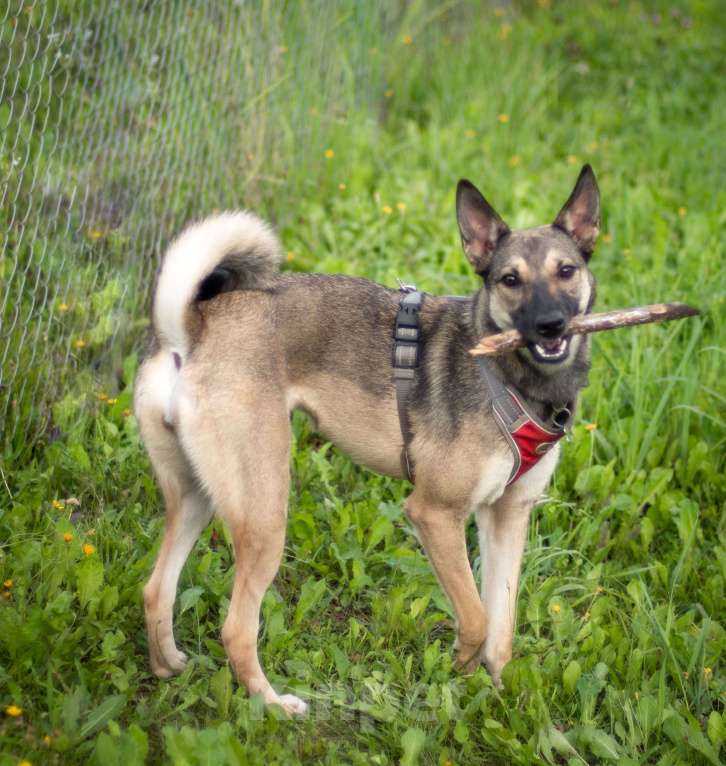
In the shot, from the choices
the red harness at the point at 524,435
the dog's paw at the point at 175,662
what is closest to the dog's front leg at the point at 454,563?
the red harness at the point at 524,435

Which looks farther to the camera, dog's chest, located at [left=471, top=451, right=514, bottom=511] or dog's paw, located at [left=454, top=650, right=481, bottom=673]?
dog's paw, located at [left=454, top=650, right=481, bottom=673]

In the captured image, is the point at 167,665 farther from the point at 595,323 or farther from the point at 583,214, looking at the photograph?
the point at 583,214

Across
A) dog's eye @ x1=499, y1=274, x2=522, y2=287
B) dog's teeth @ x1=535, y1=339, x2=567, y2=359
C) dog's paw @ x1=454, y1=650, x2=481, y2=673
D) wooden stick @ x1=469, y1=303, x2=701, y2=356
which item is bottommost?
dog's paw @ x1=454, y1=650, x2=481, y2=673

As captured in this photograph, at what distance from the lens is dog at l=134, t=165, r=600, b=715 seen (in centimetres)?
297

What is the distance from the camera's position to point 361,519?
3.76 m

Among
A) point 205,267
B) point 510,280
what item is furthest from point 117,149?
point 510,280

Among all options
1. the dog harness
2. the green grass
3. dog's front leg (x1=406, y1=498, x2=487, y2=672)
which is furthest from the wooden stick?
the green grass

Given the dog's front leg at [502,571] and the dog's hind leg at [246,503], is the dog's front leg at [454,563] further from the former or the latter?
the dog's hind leg at [246,503]

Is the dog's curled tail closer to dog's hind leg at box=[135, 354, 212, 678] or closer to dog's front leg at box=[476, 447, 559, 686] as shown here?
dog's hind leg at box=[135, 354, 212, 678]

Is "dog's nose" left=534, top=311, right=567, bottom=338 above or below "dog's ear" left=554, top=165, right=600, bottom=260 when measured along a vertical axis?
below

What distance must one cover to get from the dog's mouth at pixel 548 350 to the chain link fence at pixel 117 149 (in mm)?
1913

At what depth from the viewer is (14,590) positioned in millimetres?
2967

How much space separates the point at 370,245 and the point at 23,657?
10.6 ft

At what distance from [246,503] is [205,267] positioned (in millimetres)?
724
